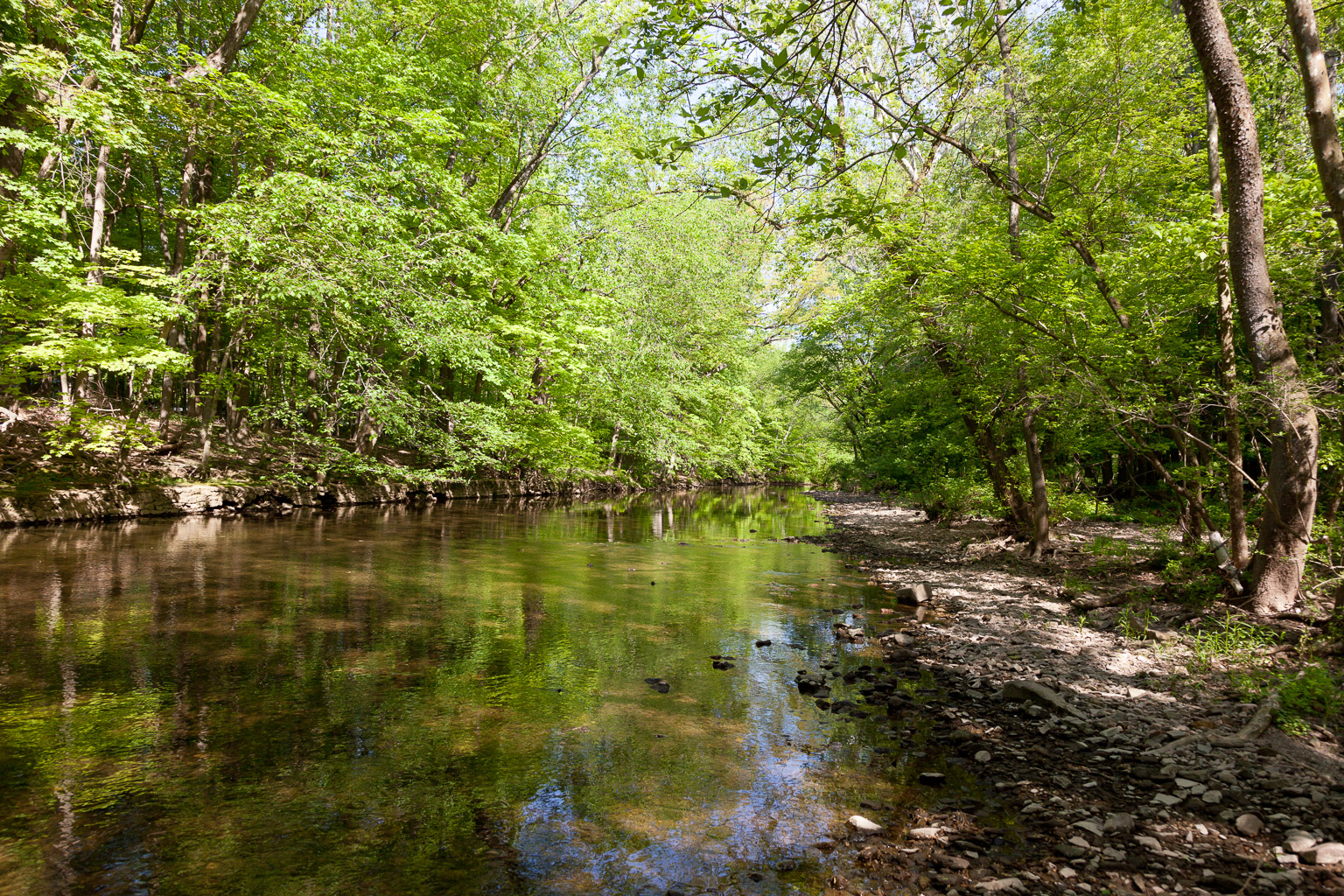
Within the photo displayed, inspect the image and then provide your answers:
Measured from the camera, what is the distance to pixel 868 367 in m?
23.4

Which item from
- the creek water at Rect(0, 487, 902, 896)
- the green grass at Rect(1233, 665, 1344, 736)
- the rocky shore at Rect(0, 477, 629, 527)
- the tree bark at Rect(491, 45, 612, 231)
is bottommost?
the creek water at Rect(0, 487, 902, 896)

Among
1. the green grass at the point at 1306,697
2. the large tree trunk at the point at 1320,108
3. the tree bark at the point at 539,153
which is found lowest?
the green grass at the point at 1306,697

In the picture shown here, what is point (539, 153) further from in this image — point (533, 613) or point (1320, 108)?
point (1320, 108)

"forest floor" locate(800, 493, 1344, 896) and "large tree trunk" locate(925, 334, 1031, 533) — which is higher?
"large tree trunk" locate(925, 334, 1031, 533)

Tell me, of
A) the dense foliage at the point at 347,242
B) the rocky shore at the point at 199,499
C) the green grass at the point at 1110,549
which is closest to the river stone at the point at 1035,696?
the dense foliage at the point at 347,242

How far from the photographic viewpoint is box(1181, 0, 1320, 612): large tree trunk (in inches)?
257

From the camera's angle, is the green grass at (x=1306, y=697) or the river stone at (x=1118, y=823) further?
the green grass at (x=1306, y=697)

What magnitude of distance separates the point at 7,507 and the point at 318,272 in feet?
28.9

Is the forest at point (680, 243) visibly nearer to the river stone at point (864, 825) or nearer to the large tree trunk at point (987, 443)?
the large tree trunk at point (987, 443)

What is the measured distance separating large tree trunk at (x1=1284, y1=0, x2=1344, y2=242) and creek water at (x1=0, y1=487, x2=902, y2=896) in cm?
564

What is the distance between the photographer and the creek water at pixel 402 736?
11.9ft

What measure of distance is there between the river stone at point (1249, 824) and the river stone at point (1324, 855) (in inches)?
10.5

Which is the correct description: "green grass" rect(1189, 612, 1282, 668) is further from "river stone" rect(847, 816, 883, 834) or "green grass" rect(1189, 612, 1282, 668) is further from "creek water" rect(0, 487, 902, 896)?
"river stone" rect(847, 816, 883, 834)

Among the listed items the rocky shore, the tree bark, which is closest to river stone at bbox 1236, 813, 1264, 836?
the rocky shore
